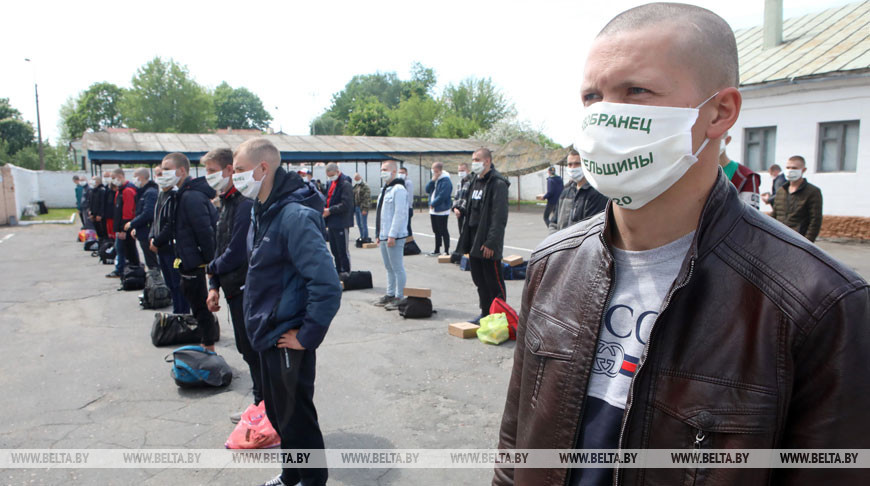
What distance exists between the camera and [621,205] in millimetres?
1371

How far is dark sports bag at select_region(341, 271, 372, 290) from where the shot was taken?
9797mm

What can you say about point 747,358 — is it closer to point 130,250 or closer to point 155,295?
point 155,295

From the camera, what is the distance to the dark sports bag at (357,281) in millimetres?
9797

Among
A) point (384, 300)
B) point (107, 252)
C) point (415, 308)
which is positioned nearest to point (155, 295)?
point (384, 300)

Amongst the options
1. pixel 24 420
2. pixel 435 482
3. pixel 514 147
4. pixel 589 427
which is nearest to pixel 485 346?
pixel 435 482

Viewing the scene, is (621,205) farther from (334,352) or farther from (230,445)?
(334,352)

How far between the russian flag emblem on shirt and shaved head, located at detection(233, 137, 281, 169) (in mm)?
3065

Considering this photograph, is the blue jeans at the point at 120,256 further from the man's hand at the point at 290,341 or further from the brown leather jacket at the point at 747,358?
the brown leather jacket at the point at 747,358

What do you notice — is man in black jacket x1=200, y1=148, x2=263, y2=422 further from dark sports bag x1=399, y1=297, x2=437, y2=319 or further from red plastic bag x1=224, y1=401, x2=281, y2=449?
dark sports bag x1=399, y1=297, x2=437, y2=319

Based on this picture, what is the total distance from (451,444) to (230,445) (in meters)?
1.73

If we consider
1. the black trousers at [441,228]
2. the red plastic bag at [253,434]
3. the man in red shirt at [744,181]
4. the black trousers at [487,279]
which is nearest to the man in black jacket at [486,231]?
the black trousers at [487,279]

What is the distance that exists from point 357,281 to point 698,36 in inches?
353

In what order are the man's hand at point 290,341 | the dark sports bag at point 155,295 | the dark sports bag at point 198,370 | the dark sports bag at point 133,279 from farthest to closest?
1. the dark sports bag at point 133,279
2. the dark sports bag at point 155,295
3. the dark sports bag at point 198,370
4. the man's hand at point 290,341

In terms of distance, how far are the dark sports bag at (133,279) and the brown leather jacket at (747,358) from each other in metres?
10.6
